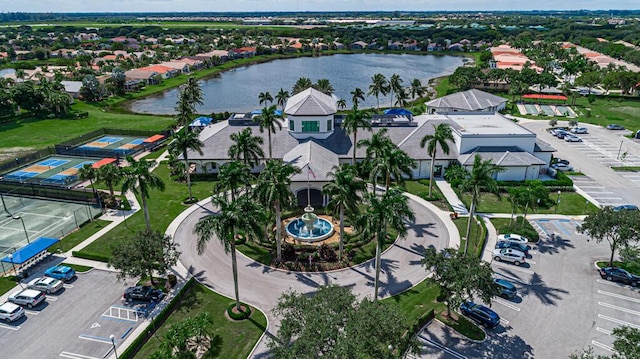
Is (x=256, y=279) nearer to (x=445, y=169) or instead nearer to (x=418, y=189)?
(x=418, y=189)

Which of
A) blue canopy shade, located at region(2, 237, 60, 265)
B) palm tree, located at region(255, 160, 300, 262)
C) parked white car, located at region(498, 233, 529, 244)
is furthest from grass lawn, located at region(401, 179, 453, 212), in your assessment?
blue canopy shade, located at region(2, 237, 60, 265)

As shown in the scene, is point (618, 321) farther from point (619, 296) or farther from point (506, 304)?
point (506, 304)

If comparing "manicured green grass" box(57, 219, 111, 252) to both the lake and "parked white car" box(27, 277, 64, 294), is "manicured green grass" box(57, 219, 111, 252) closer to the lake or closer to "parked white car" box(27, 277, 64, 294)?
"parked white car" box(27, 277, 64, 294)

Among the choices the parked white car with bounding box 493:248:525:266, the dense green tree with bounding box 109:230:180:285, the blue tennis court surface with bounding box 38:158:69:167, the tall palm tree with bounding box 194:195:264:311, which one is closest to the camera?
the tall palm tree with bounding box 194:195:264:311

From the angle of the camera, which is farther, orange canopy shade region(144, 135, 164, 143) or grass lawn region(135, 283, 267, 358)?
orange canopy shade region(144, 135, 164, 143)

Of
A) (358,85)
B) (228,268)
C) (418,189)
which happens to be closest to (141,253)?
(228,268)

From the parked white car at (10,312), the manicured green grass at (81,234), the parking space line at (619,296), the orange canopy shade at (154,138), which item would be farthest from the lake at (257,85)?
the parking space line at (619,296)
